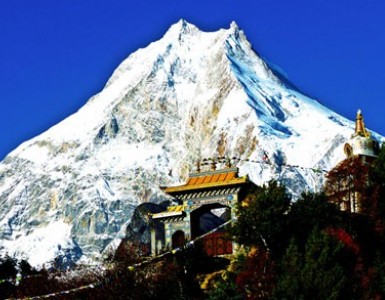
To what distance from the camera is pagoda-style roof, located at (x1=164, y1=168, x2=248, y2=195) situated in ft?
143

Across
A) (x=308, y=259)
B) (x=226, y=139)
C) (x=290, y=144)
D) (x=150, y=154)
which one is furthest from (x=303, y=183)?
(x=308, y=259)

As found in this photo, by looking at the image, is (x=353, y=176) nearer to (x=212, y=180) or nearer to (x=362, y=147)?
(x=362, y=147)

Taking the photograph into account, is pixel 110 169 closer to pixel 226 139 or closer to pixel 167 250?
pixel 226 139

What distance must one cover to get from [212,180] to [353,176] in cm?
644

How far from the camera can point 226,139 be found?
149 metres

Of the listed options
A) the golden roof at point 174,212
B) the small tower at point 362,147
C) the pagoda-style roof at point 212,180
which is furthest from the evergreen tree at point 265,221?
the small tower at point 362,147

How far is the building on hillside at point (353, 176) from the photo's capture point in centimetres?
4166

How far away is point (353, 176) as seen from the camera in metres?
42.9

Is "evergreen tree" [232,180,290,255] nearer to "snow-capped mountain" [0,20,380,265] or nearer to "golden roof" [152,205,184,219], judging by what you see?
"golden roof" [152,205,184,219]

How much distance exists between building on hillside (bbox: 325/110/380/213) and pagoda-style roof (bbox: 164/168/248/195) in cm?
415

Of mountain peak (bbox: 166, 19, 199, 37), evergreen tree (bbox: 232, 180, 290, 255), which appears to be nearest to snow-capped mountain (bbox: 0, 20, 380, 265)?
mountain peak (bbox: 166, 19, 199, 37)

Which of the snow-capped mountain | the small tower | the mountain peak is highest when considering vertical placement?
the mountain peak

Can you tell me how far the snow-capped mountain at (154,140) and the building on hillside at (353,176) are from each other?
3238 inches

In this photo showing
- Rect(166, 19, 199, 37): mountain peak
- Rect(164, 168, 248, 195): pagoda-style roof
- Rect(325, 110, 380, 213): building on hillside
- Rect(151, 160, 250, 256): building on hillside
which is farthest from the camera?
Rect(166, 19, 199, 37): mountain peak
